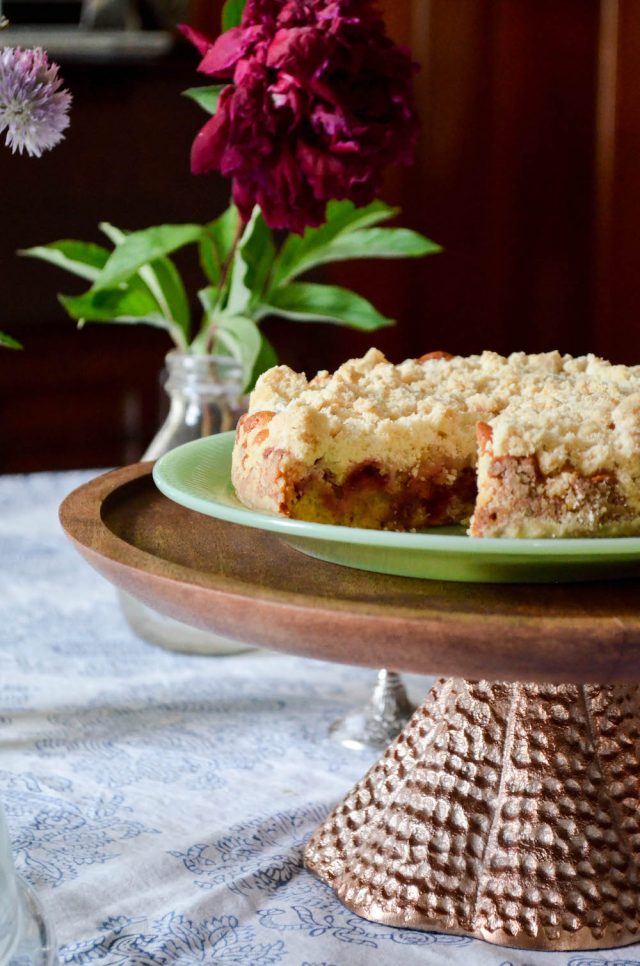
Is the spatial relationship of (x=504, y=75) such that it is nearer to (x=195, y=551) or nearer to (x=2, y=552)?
(x=2, y=552)

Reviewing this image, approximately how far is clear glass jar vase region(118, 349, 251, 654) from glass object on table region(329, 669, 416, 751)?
198mm

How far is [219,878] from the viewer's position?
2.72 ft

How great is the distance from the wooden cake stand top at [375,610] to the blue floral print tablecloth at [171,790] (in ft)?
0.72

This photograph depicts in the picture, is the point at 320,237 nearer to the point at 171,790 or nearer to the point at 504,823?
the point at 171,790

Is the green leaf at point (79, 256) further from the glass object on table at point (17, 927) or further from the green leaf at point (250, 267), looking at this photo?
the glass object on table at point (17, 927)

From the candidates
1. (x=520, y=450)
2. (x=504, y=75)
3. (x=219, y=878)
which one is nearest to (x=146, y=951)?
(x=219, y=878)

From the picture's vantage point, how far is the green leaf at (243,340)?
126 cm

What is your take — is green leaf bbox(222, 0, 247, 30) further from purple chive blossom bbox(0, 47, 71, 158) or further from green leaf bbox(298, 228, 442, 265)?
purple chive blossom bbox(0, 47, 71, 158)

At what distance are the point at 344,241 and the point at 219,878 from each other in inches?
29.9

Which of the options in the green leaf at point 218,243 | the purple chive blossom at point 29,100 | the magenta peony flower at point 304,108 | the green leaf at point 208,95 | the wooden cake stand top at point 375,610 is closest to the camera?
the wooden cake stand top at point 375,610

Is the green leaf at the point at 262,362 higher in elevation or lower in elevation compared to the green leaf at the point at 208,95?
lower

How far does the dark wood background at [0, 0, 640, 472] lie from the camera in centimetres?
333

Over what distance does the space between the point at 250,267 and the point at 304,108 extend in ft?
0.91

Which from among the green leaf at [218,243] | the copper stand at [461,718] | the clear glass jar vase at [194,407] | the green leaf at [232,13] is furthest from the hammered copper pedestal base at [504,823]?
the green leaf at [232,13]
